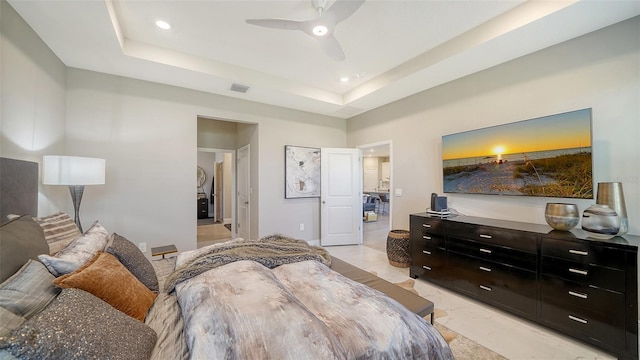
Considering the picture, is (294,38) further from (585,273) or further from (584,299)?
(584,299)

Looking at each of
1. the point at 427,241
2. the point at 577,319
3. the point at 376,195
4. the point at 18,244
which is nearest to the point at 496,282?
the point at 577,319

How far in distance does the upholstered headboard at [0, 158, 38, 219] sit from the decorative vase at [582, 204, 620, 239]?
4.33 m

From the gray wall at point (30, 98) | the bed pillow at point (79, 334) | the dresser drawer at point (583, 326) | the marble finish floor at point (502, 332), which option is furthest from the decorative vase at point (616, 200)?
the gray wall at point (30, 98)

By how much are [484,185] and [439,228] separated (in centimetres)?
80

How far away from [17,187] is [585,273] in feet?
14.5

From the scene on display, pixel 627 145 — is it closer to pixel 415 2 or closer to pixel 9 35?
pixel 415 2

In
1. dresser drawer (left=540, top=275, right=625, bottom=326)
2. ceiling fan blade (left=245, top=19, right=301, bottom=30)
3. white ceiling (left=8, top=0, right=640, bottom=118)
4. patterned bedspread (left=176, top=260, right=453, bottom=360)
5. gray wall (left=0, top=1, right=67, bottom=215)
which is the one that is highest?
white ceiling (left=8, top=0, right=640, bottom=118)

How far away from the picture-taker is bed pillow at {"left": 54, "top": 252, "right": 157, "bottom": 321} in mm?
1080

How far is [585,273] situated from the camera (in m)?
1.92

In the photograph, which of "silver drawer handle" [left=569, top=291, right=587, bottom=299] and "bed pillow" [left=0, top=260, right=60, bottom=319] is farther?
"silver drawer handle" [left=569, top=291, right=587, bottom=299]

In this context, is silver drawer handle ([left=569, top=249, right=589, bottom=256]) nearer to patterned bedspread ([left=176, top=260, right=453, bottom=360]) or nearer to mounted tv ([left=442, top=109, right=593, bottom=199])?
mounted tv ([left=442, top=109, right=593, bottom=199])

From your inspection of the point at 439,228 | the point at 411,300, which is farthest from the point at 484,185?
the point at 411,300

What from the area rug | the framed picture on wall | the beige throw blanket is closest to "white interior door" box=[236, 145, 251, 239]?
the framed picture on wall

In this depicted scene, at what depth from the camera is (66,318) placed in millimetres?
771
